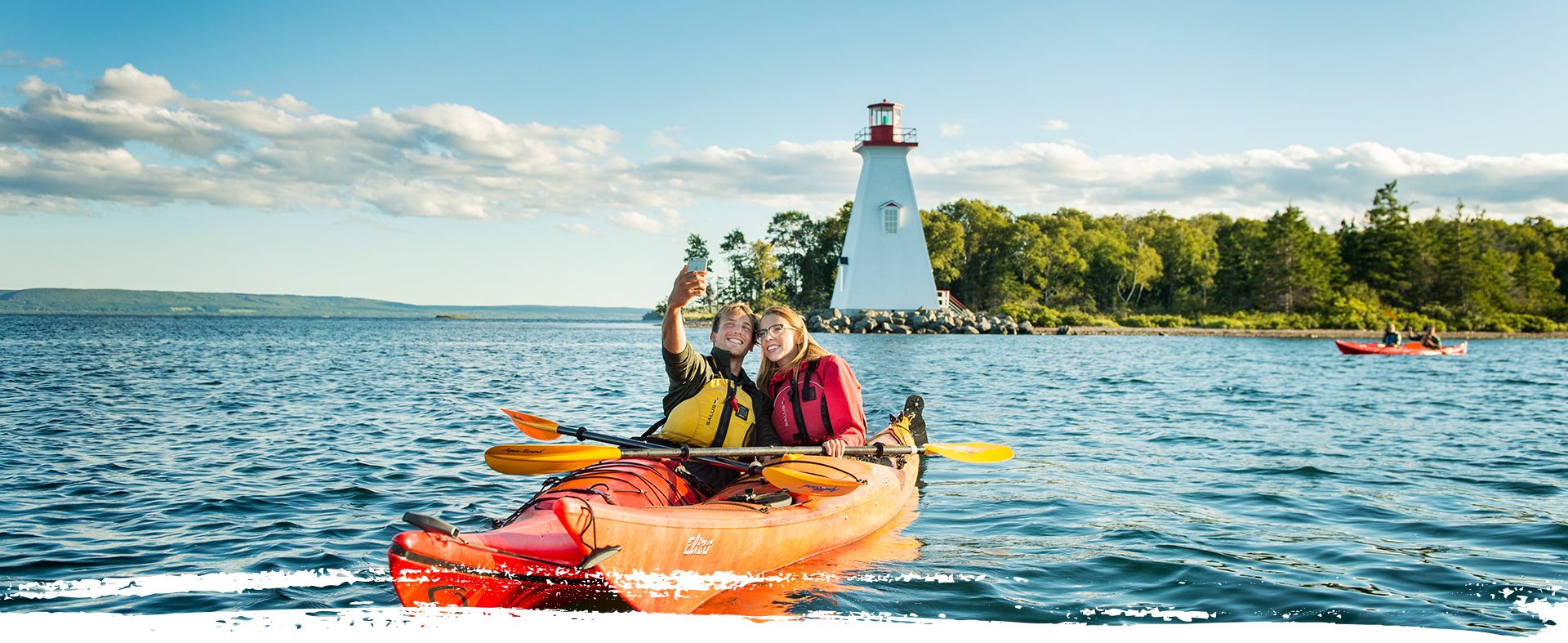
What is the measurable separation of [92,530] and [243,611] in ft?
8.40

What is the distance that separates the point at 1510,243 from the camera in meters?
62.7

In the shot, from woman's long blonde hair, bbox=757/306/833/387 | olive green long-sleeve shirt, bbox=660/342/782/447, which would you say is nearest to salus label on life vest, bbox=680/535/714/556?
olive green long-sleeve shirt, bbox=660/342/782/447

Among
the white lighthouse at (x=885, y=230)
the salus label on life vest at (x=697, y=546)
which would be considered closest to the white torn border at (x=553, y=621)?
the salus label on life vest at (x=697, y=546)

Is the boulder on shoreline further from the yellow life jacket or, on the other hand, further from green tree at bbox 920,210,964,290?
the yellow life jacket

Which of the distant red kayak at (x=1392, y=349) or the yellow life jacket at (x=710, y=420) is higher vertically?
the yellow life jacket at (x=710, y=420)

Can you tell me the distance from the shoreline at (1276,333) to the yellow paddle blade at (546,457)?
49.9 metres

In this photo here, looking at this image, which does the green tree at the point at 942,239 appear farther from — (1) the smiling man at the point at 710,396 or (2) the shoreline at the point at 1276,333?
(1) the smiling man at the point at 710,396

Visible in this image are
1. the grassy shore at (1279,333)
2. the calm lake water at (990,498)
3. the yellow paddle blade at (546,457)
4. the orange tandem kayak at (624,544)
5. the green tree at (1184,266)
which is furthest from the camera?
the green tree at (1184,266)

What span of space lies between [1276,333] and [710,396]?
52.5 m

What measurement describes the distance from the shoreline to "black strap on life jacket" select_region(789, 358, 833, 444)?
1912 inches

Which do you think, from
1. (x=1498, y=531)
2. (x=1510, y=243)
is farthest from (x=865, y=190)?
(x=1510, y=243)

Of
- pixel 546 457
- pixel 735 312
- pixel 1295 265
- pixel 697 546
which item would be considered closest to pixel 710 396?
pixel 735 312

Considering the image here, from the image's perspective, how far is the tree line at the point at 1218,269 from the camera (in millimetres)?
54875

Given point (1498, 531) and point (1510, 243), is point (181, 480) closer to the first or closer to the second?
point (1498, 531)
